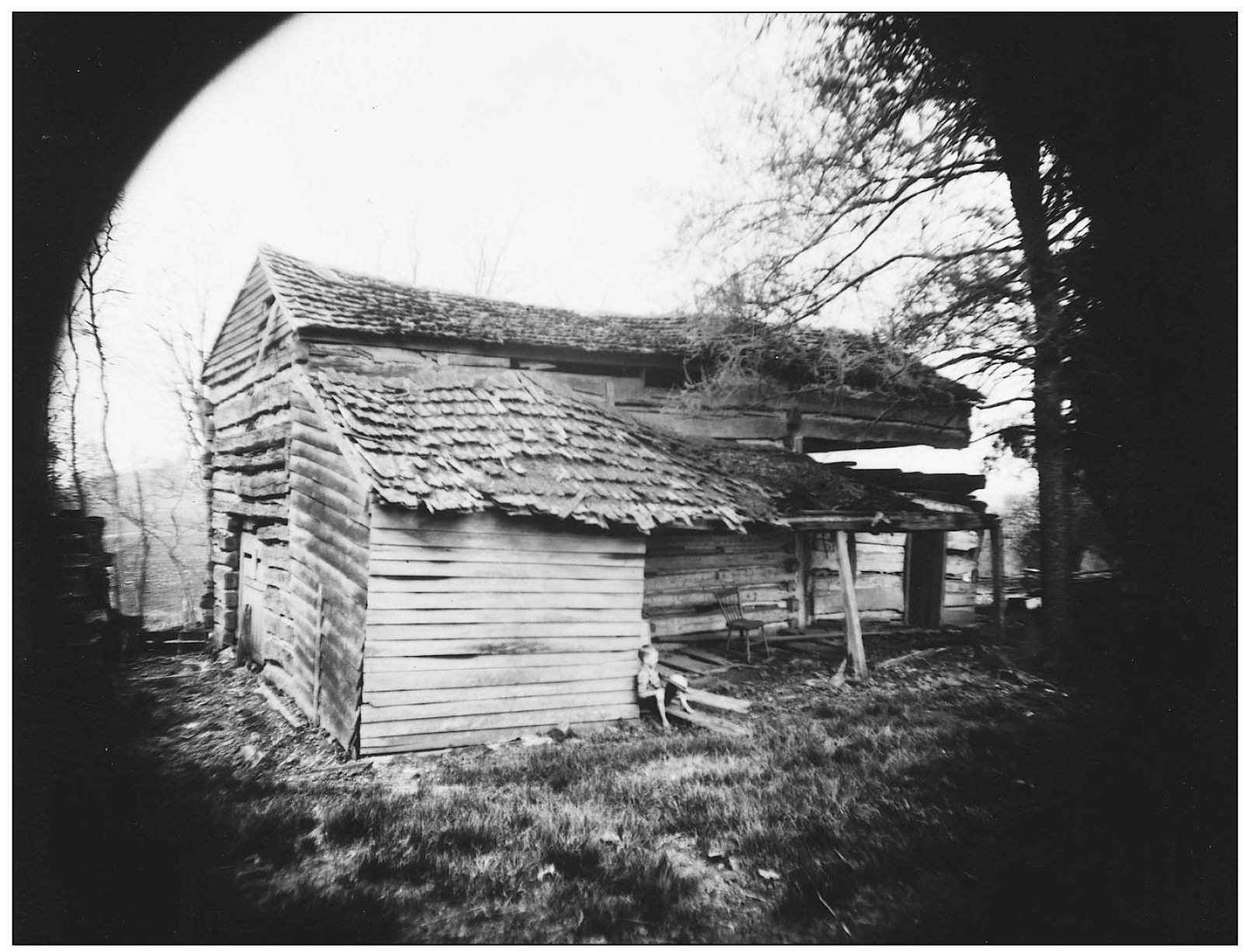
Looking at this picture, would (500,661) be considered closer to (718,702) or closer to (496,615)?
(496,615)

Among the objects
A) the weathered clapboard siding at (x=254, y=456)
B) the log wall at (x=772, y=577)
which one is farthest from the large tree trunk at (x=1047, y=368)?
the weathered clapboard siding at (x=254, y=456)

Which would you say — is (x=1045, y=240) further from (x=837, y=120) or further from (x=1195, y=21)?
(x=837, y=120)

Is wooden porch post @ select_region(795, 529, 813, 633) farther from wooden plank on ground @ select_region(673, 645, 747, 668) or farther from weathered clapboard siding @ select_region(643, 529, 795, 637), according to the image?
wooden plank on ground @ select_region(673, 645, 747, 668)

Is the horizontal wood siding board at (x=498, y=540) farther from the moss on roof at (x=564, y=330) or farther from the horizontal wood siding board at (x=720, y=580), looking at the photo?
the moss on roof at (x=564, y=330)

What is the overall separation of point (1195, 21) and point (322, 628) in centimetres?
862

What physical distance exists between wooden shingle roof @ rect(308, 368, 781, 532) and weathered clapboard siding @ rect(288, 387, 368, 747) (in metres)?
0.52

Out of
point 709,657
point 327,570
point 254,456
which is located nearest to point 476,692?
point 327,570

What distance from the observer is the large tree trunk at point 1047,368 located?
376 cm

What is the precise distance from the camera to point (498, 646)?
6254mm

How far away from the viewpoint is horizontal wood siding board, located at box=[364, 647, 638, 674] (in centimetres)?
577

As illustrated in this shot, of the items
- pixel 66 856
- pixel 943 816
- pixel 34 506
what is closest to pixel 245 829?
pixel 66 856

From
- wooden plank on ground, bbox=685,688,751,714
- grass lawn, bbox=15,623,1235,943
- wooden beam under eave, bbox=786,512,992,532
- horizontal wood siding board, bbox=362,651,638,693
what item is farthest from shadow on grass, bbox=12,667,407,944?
wooden beam under eave, bbox=786,512,992,532

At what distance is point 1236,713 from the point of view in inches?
125

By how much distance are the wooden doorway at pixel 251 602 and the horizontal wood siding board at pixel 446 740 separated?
451 cm
